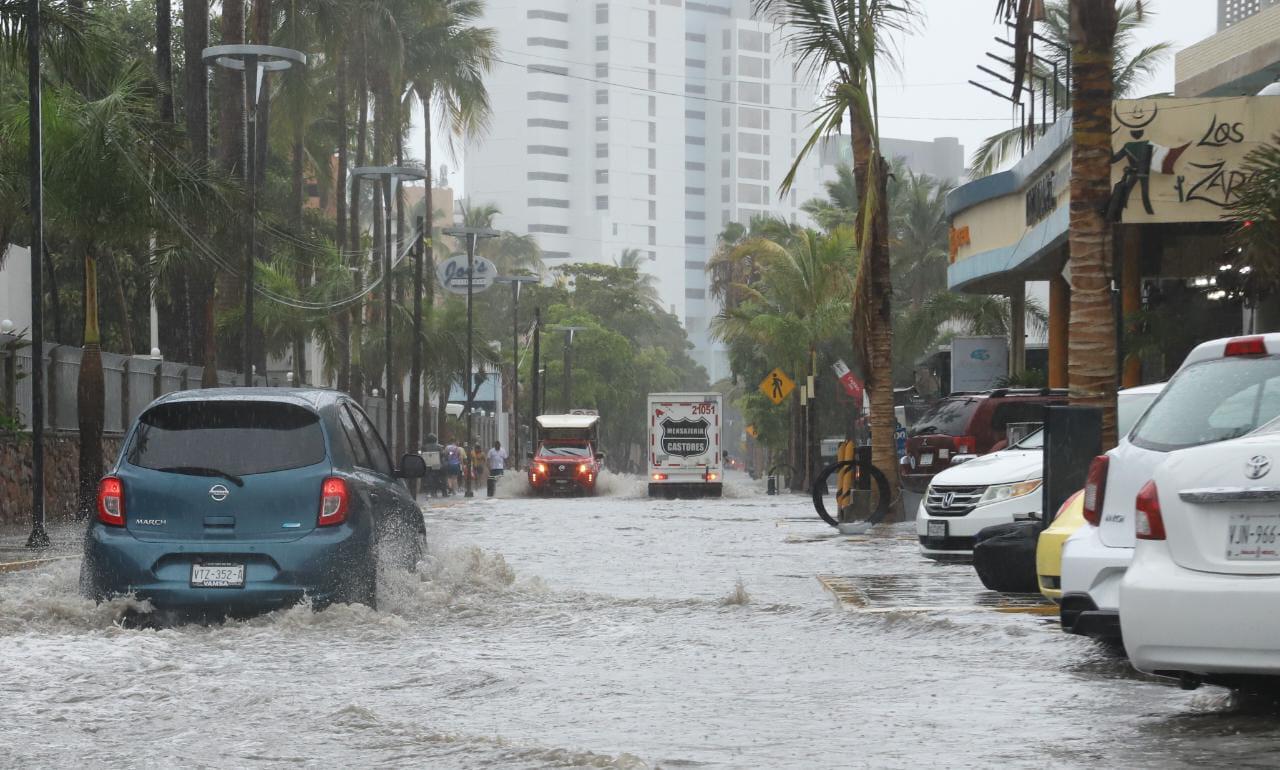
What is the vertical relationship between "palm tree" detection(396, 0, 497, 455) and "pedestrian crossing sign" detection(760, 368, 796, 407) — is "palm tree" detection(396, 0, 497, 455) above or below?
above

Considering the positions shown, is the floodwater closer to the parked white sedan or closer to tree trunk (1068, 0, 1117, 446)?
the parked white sedan

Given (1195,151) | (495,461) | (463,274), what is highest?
(463,274)

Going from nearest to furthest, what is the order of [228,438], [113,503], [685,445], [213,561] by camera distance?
[213,561], [113,503], [228,438], [685,445]

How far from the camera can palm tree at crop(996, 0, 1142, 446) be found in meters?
16.2

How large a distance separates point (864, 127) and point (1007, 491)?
11.4 m

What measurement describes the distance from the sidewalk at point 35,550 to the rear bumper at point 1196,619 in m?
13.0

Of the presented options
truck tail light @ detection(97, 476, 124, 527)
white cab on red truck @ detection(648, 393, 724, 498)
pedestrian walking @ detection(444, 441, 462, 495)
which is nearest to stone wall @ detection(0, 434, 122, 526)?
truck tail light @ detection(97, 476, 124, 527)

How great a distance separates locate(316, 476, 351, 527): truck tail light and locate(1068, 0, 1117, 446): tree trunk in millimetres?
7005

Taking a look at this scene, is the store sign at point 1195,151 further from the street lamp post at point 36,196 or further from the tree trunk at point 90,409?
the tree trunk at point 90,409

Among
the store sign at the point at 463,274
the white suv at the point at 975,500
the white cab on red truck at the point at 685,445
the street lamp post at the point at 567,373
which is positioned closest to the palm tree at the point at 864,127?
the white suv at the point at 975,500

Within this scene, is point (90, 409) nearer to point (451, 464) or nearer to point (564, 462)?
point (451, 464)

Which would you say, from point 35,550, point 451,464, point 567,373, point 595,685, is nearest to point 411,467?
point 595,685

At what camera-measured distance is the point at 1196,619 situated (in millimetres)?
7445

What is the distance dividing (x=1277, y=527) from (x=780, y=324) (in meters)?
54.0
